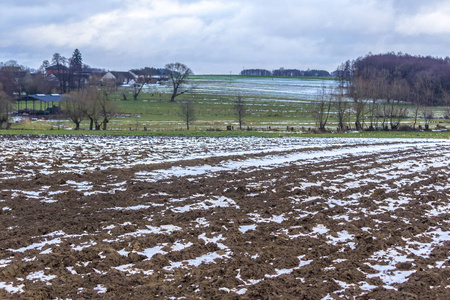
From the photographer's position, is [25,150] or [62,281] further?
[25,150]

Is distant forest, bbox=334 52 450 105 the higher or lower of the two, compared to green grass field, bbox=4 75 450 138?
higher

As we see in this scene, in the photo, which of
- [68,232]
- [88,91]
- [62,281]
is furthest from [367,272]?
[88,91]

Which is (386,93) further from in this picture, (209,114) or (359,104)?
(209,114)

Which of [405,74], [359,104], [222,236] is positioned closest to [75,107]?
[359,104]

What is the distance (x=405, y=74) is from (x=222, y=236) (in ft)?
492

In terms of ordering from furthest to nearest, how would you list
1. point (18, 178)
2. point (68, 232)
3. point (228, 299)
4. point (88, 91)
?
point (88, 91)
point (18, 178)
point (68, 232)
point (228, 299)

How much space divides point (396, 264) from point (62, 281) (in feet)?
18.0

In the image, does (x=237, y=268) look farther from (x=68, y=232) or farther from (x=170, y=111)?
(x=170, y=111)

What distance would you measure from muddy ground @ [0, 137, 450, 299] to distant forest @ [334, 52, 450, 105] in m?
63.3

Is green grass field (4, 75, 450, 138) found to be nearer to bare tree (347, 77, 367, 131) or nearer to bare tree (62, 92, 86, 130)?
bare tree (347, 77, 367, 131)

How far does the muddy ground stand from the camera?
6949mm

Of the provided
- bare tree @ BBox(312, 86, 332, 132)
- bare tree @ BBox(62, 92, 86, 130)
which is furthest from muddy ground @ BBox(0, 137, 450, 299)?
bare tree @ BBox(312, 86, 332, 132)

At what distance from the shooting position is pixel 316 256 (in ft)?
27.5

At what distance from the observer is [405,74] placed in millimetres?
146125
